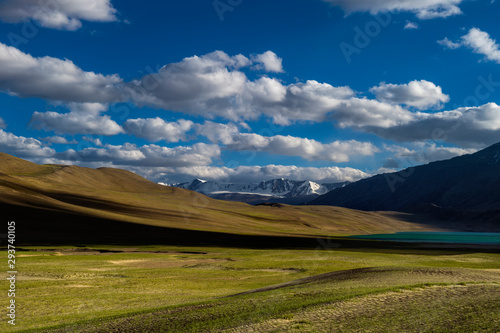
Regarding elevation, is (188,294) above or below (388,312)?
below

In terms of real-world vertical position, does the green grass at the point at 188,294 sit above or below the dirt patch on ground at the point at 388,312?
below

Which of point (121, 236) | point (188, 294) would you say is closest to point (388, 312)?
point (188, 294)

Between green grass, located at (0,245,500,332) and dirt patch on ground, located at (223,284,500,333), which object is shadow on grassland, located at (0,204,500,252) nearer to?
green grass, located at (0,245,500,332)

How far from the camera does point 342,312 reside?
787 inches

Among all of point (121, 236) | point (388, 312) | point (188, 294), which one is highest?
point (388, 312)

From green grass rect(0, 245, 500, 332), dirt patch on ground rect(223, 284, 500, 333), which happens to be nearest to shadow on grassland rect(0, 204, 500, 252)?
green grass rect(0, 245, 500, 332)

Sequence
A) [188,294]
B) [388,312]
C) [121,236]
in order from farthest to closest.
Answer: [121,236]
[188,294]
[388,312]

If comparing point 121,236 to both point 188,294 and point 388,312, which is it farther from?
point 388,312

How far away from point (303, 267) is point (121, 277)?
90.2 feet

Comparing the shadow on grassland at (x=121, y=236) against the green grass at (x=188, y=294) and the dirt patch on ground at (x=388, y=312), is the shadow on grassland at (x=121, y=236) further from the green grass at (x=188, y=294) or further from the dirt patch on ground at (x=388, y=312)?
the dirt patch on ground at (x=388, y=312)

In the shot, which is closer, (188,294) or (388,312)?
(388,312)

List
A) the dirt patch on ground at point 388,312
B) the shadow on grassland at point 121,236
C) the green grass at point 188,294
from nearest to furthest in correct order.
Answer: the dirt patch on ground at point 388,312
the green grass at point 188,294
the shadow on grassland at point 121,236

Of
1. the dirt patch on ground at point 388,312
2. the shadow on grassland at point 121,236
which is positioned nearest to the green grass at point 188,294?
the dirt patch on ground at point 388,312

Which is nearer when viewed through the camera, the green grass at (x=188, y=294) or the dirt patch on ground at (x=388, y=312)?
the dirt patch on ground at (x=388, y=312)
